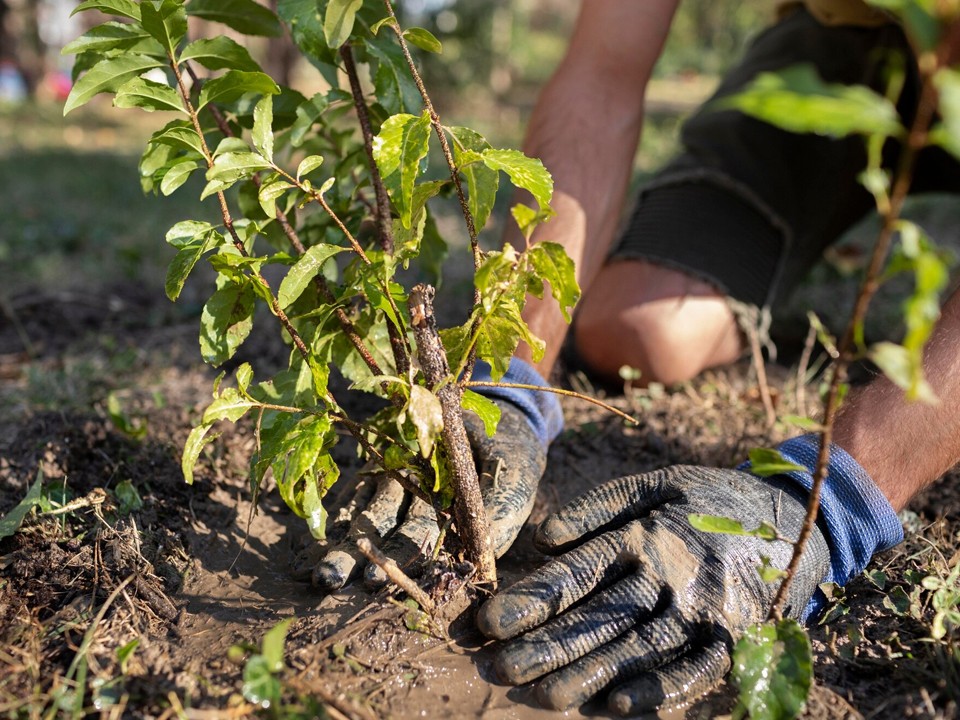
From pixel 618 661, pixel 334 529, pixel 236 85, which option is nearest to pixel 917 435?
pixel 618 661

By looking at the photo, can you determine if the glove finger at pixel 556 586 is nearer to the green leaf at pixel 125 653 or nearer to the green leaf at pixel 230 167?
the green leaf at pixel 125 653

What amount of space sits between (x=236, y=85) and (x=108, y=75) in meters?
0.23

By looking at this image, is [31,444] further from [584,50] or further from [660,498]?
[584,50]

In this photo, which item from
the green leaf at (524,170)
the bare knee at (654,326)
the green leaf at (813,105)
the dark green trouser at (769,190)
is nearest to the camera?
the green leaf at (813,105)

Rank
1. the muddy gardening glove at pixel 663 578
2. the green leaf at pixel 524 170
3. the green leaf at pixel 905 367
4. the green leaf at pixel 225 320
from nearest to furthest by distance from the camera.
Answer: the green leaf at pixel 905 367 < the green leaf at pixel 524 170 < the muddy gardening glove at pixel 663 578 < the green leaf at pixel 225 320

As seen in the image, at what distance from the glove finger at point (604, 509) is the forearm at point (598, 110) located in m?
0.94

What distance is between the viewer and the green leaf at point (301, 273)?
1.38 meters

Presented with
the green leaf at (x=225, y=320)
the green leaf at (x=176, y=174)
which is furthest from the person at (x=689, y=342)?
the green leaf at (x=176, y=174)

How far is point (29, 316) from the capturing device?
Result: 10.7ft

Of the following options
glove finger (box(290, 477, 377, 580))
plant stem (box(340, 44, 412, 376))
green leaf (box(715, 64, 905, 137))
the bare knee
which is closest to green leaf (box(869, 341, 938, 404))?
green leaf (box(715, 64, 905, 137))

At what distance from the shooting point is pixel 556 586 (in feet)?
4.86

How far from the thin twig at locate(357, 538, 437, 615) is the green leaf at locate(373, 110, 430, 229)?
57cm

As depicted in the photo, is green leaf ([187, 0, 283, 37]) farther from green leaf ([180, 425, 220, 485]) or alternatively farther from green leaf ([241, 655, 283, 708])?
green leaf ([241, 655, 283, 708])

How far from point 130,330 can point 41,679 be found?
2.00 metres
